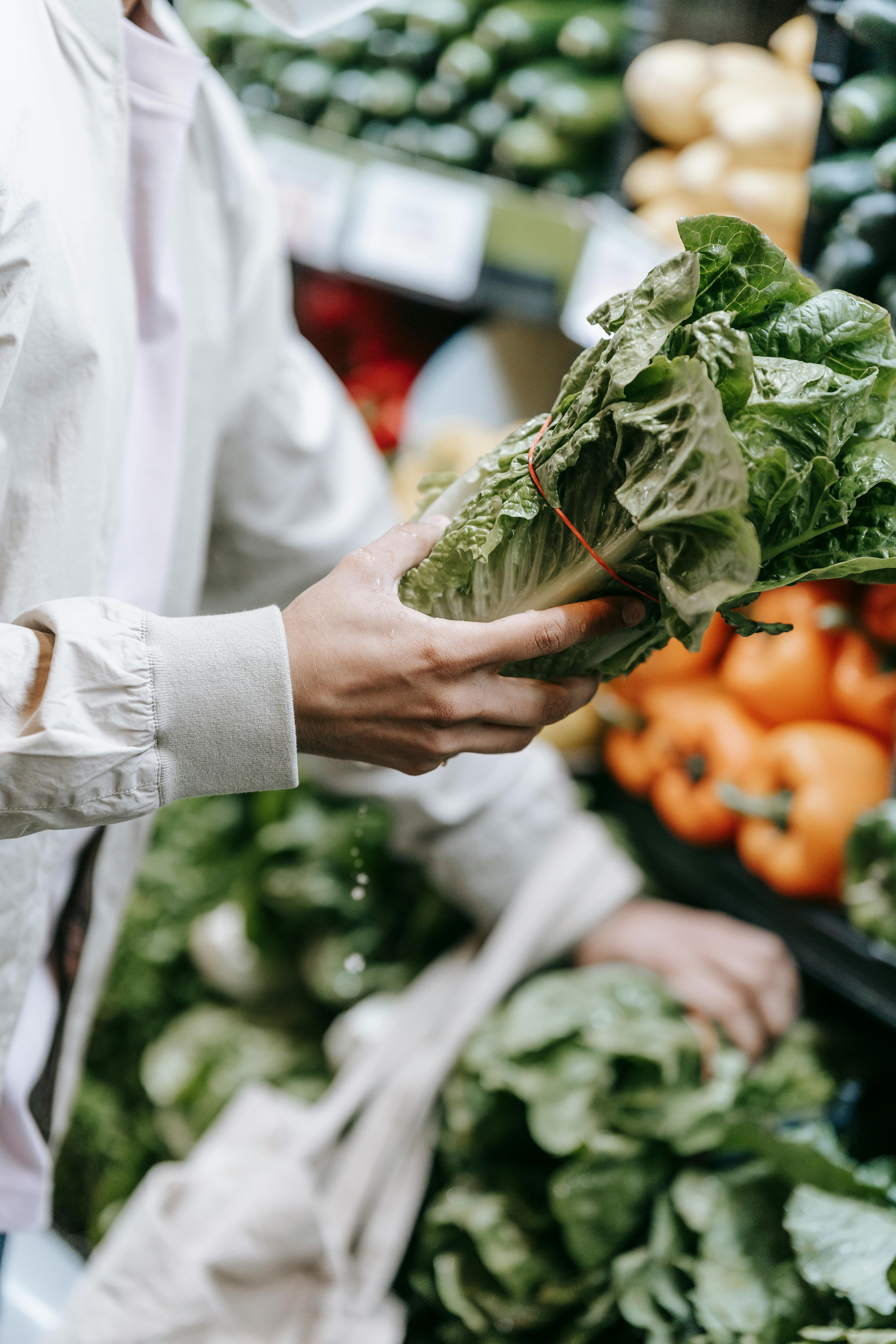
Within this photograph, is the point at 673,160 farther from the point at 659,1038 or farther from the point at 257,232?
the point at 659,1038

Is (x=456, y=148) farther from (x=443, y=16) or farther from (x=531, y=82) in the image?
(x=443, y=16)

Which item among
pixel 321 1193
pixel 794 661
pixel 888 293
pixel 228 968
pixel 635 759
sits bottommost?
pixel 228 968

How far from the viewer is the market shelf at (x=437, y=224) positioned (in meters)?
2.12

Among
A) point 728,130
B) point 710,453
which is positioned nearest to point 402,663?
point 710,453

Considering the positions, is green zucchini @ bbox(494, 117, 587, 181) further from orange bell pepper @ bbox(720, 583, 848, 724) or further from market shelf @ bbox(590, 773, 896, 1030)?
market shelf @ bbox(590, 773, 896, 1030)

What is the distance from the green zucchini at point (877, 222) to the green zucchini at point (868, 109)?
0.27 ft

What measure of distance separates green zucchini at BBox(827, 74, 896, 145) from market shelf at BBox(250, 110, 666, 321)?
1.82 ft

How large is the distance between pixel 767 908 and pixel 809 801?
215mm

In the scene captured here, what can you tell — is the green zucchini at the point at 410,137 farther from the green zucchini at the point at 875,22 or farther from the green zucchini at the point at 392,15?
the green zucchini at the point at 875,22

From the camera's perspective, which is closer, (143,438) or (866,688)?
(143,438)

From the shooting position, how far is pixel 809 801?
5.40ft

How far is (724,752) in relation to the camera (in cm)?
186

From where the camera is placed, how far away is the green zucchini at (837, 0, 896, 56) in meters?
1.39

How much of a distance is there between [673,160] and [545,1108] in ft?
6.19
